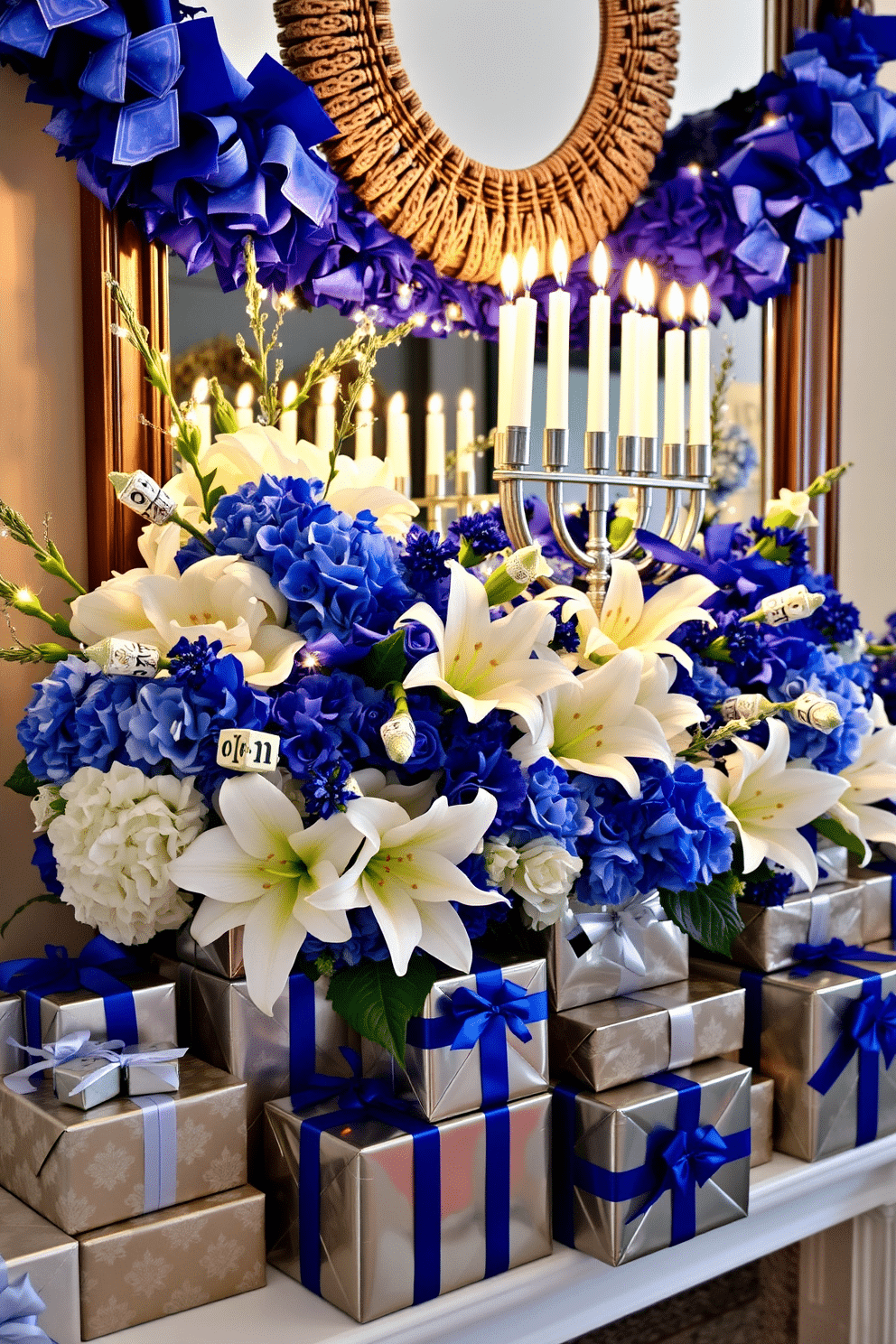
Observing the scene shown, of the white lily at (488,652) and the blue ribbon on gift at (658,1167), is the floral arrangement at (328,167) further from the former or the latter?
the blue ribbon on gift at (658,1167)

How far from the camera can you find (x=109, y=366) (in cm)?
94

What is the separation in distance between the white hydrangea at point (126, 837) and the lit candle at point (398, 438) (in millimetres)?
457

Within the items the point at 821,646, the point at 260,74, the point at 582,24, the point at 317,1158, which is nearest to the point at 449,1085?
the point at 317,1158

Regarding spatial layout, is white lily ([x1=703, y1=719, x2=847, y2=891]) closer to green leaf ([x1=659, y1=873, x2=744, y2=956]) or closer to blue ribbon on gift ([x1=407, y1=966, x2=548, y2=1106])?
green leaf ([x1=659, y1=873, x2=744, y2=956])

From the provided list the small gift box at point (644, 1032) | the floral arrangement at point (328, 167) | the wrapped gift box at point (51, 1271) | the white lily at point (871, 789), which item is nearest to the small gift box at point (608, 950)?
the small gift box at point (644, 1032)

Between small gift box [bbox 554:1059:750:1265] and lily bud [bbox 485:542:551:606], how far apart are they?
0.34 metres

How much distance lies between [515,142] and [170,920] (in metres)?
0.79

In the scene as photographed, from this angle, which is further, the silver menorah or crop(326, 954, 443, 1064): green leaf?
the silver menorah

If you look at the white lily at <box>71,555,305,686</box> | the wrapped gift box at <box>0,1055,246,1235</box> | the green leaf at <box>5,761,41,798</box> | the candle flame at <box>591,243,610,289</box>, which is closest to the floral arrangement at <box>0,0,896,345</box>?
the candle flame at <box>591,243,610,289</box>

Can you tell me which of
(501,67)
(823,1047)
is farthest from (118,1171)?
(501,67)

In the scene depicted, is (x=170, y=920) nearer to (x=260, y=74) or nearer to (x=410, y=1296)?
(x=410, y=1296)

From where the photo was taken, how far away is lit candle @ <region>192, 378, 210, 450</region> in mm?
999

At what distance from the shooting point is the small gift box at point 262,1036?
0.80 metres

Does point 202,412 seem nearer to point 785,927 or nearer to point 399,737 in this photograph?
point 399,737
